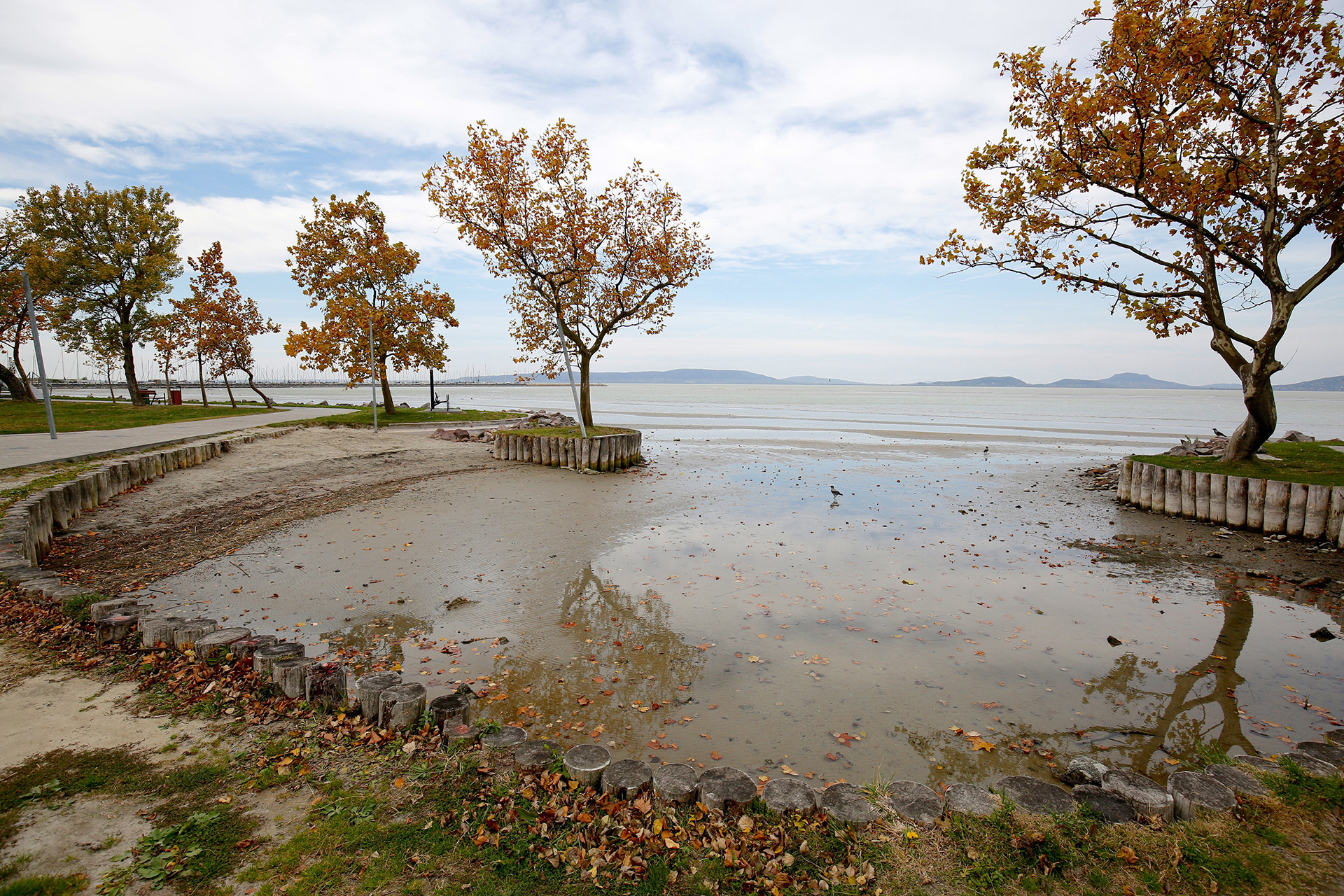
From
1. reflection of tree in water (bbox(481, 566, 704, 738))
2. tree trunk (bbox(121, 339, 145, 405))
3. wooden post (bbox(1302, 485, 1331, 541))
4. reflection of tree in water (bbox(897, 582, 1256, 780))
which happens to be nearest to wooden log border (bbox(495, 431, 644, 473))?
reflection of tree in water (bbox(481, 566, 704, 738))

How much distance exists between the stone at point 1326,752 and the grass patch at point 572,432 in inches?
639

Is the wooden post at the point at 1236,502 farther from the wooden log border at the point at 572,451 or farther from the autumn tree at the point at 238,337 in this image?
the autumn tree at the point at 238,337

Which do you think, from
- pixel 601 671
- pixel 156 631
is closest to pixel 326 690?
pixel 156 631

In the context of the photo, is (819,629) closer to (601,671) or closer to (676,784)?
(601,671)

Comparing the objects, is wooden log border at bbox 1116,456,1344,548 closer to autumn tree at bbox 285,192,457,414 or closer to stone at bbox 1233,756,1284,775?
stone at bbox 1233,756,1284,775

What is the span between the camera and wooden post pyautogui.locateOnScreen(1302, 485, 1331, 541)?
1002cm

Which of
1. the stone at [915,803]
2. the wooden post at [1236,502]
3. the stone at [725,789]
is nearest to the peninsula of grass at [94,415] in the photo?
the stone at [725,789]

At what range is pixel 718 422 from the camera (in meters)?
39.1

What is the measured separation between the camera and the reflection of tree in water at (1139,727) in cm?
441

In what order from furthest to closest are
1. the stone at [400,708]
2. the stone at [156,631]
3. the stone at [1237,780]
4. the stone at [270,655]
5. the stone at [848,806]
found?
the stone at [156,631], the stone at [270,655], the stone at [400,708], the stone at [1237,780], the stone at [848,806]

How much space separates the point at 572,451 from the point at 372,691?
1398 centimetres

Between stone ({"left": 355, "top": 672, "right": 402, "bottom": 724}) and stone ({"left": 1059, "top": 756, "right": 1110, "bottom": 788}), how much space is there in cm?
474

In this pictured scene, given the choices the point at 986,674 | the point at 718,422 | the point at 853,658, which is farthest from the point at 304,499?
the point at 718,422

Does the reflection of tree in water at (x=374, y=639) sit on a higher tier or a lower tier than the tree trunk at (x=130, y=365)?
lower
